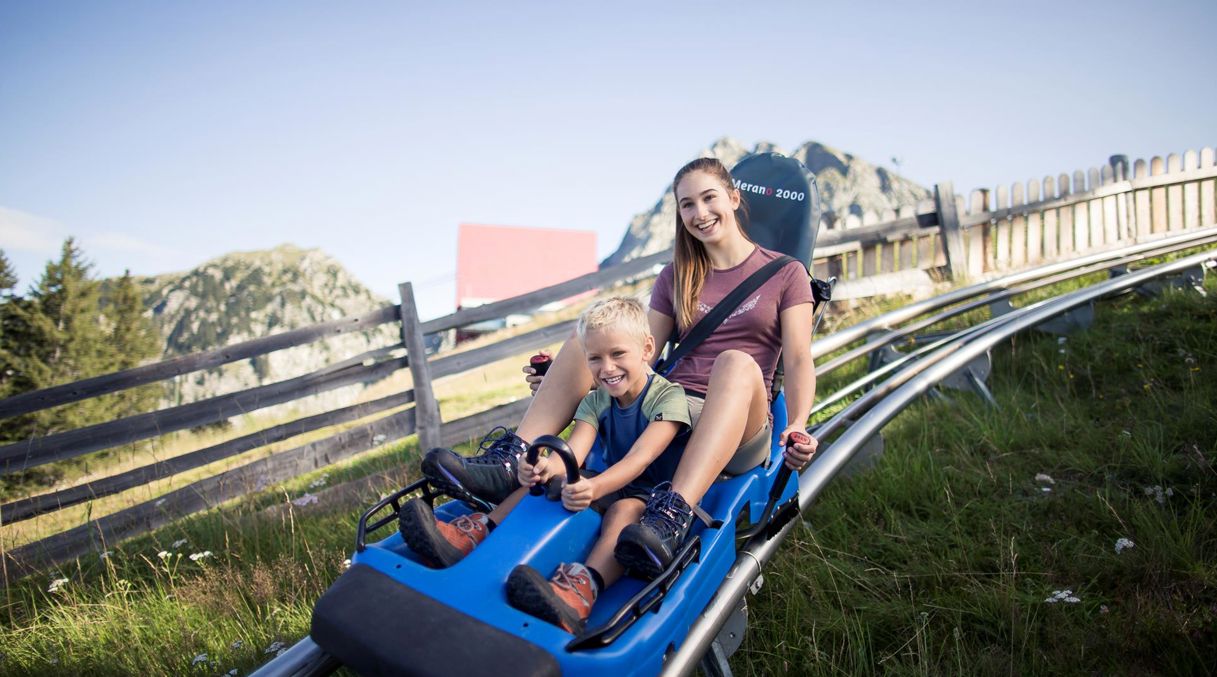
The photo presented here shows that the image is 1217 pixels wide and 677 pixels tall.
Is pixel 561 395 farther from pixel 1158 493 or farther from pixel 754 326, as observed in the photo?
pixel 1158 493

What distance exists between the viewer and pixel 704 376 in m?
2.72

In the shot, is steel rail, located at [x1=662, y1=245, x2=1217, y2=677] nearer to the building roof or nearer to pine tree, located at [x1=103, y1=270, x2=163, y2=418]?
pine tree, located at [x1=103, y1=270, x2=163, y2=418]

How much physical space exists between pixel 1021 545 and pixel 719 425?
1504 mm

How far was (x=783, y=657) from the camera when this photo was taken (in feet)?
7.49

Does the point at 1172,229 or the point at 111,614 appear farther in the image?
the point at 1172,229

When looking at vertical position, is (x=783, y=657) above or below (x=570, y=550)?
below

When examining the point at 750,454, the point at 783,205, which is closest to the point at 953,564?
the point at 750,454

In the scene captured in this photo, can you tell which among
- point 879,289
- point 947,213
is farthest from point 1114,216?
point 879,289

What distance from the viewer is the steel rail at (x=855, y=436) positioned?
1.86m

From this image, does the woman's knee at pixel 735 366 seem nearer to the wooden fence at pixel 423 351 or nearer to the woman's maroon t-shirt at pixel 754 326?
the woman's maroon t-shirt at pixel 754 326

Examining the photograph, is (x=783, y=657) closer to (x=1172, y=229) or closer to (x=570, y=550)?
(x=570, y=550)

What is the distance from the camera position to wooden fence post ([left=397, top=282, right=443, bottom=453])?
6.12 metres

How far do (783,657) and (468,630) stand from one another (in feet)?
3.82

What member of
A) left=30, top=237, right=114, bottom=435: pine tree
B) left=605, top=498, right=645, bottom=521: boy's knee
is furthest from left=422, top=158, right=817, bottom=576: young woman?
left=30, top=237, right=114, bottom=435: pine tree
